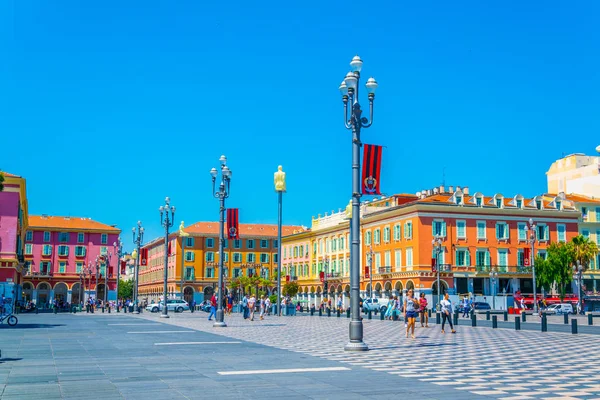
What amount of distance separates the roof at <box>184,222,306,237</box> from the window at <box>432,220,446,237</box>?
4804cm

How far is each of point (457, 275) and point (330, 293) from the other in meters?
22.0

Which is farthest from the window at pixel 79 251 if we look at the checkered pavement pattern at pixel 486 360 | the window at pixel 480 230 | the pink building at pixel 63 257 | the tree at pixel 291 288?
the checkered pavement pattern at pixel 486 360

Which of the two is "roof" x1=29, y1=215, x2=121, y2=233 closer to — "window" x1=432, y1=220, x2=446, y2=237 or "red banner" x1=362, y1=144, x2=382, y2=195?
"window" x1=432, y1=220, x2=446, y2=237

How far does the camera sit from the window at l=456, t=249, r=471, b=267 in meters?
68.5

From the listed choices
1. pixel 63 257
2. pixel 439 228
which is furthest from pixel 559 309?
pixel 63 257

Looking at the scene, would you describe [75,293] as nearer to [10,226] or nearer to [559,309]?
[10,226]

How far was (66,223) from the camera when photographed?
106 metres

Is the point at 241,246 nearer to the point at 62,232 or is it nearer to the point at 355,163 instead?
the point at 62,232

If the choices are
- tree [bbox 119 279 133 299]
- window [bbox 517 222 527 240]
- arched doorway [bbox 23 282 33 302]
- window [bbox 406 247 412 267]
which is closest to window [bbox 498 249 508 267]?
window [bbox 517 222 527 240]

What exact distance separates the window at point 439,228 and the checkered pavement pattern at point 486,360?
41.8 meters

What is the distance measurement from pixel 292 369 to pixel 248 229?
102089mm

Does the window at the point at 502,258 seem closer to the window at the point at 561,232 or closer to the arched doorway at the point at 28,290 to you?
the window at the point at 561,232

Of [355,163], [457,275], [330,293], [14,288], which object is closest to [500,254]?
[457,275]

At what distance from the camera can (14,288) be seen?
62.7 metres
